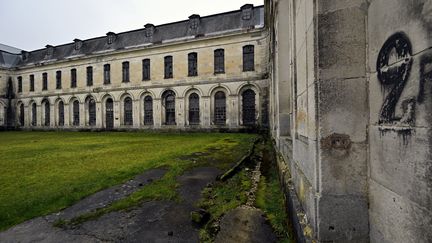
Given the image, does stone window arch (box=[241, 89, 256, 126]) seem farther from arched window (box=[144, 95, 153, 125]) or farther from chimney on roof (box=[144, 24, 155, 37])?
chimney on roof (box=[144, 24, 155, 37])

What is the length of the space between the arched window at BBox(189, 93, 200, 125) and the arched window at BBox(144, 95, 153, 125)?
4.51 m

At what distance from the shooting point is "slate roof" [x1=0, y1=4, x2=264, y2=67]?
2017cm

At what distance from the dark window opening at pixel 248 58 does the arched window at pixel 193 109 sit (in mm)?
5592

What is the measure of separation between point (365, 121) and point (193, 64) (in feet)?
68.5

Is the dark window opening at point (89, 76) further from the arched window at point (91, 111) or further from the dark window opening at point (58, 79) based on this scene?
the dark window opening at point (58, 79)

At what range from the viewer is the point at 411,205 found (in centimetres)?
130

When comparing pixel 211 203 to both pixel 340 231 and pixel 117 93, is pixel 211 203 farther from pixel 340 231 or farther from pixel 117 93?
pixel 117 93

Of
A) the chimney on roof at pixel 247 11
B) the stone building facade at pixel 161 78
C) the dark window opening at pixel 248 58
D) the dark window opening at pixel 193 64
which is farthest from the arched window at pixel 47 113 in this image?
the chimney on roof at pixel 247 11

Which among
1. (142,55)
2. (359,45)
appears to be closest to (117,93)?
(142,55)

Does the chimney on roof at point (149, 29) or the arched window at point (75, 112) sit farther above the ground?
the chimney on roof at point (149, 29)

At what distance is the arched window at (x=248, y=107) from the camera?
2005 centimetres

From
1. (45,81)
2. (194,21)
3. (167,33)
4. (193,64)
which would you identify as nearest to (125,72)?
(167,33)

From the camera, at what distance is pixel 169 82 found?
2214 cm

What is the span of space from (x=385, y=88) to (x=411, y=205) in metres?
0.80
